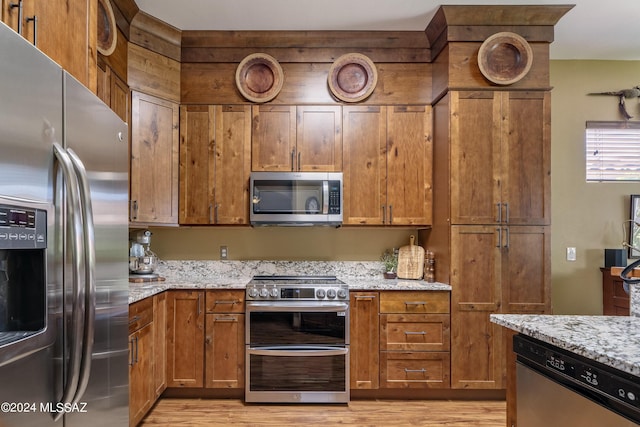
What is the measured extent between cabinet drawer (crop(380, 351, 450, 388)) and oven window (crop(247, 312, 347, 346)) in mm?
374

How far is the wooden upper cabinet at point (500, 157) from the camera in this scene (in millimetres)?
2969

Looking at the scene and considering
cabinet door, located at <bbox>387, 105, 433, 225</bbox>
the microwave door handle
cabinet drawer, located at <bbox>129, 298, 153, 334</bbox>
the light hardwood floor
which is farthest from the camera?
cabinet door, located at <bbox>387, 105, 433, 225</bbox>

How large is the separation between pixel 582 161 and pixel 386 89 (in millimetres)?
1915

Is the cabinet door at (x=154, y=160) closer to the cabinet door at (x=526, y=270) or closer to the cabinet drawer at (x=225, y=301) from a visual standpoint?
the cabinet drawer at (x=225, y=301)

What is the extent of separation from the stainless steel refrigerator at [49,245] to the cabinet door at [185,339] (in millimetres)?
1797

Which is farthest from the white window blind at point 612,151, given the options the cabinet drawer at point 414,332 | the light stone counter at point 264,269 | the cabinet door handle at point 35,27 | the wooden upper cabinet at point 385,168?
the cabinet door handle at point 35,27

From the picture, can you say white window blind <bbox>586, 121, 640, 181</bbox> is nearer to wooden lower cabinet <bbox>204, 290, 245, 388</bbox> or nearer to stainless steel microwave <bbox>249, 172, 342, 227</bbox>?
stainless steel microwave <bbox>249, 172, 342, 227</bbox>

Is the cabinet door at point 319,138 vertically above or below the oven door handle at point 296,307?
above

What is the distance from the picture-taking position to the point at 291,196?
3203mm

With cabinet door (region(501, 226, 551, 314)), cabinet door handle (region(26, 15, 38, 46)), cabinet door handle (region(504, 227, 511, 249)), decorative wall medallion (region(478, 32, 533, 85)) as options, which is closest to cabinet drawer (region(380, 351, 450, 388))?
cabinet door (region(501, 226, 551, 314))

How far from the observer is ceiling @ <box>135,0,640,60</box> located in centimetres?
284

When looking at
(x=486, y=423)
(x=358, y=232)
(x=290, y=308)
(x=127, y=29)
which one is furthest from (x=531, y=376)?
(x=127, y=29)

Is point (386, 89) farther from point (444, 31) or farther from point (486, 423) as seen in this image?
point (486, 423)

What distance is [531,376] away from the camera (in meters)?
1.40
